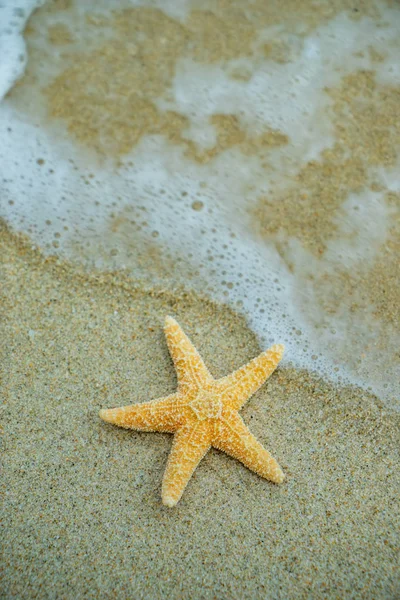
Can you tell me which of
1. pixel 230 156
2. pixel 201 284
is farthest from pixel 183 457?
pixel 230 156

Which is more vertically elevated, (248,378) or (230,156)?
(230,156)

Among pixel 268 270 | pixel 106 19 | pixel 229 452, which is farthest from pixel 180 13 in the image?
pixel 229 452

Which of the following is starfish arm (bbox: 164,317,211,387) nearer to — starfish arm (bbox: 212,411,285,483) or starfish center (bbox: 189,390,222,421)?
starfish center (bbox: 189,390,222,421)

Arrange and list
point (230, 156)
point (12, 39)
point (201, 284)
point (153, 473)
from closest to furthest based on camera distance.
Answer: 1. point (153, 473)
2. point (201, 284)
3. point (230, 156)
4. point (12, 39)

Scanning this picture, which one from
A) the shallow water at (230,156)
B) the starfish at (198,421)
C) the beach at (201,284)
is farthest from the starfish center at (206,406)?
the shallow water at (230,156)

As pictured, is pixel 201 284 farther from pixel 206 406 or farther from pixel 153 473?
pixel 153 473

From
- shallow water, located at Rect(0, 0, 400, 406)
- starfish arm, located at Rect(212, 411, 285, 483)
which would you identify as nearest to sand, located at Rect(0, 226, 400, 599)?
starfish arm, located at Rect(212, 411, 285, 483)

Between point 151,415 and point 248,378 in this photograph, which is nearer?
point 151,415

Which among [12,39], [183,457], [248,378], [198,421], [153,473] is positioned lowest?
[153,473]
